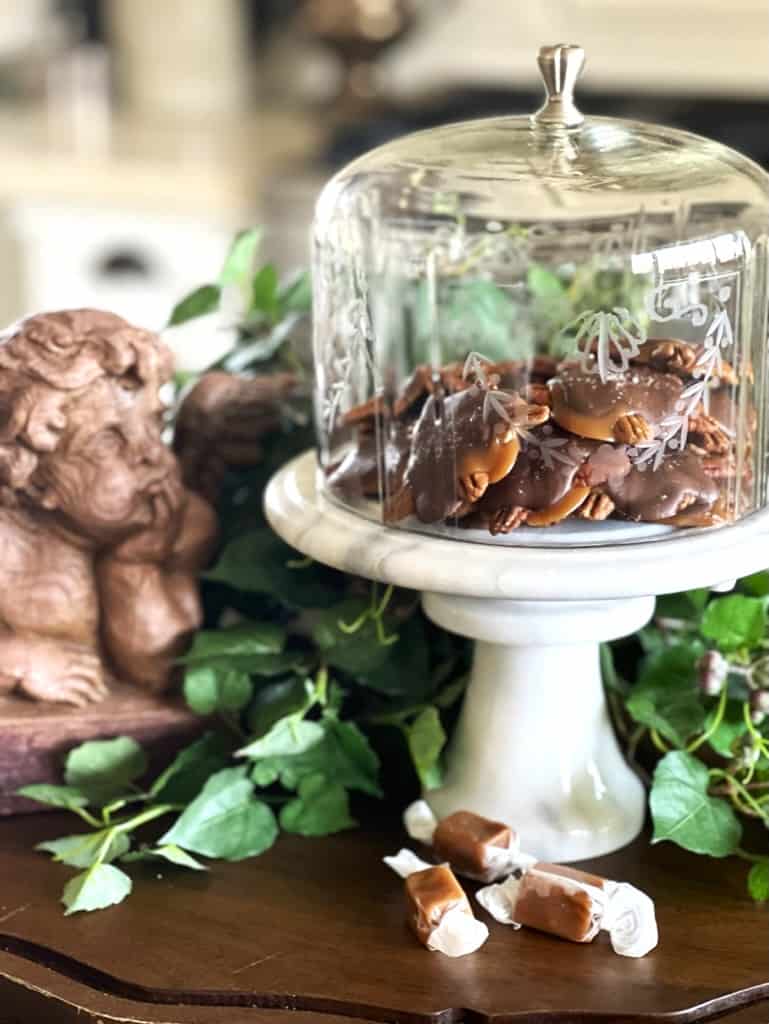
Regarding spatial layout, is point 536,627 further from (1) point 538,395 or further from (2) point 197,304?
(2) point 197,304

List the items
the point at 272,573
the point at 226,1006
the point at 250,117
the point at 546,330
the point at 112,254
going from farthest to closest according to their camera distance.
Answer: the point at 250,117
the point at 112,254
the point at 546,330
the point at 272,573
the point at 226,1006

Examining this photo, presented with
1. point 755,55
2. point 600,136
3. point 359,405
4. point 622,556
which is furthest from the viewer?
point 755,55

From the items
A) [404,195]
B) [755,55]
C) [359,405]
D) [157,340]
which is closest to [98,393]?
[157,340]

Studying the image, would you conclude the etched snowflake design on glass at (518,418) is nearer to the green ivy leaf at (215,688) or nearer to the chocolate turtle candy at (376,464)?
→ the chocolate turtle candy at (376,464)

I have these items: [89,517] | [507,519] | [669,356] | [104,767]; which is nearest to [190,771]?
[104,767]

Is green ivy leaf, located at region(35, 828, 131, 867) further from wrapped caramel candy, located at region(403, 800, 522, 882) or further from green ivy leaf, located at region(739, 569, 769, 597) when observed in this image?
green ivy leaf, located at region(739, 569, 769, 597)

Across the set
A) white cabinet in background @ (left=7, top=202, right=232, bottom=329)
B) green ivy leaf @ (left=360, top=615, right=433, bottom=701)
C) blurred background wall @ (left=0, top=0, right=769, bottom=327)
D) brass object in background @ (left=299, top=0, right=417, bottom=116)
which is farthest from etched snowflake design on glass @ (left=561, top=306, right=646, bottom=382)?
brass object in background @ (left=299, top=0, right=417, bottom=116)

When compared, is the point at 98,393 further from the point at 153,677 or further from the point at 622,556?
the point at 622,556
